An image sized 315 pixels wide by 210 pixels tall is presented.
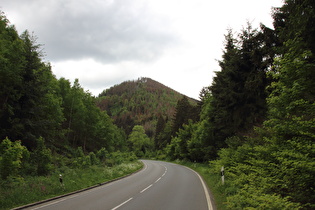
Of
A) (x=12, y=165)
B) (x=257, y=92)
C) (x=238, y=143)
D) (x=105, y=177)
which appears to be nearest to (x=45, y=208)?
(x=12, y=165)

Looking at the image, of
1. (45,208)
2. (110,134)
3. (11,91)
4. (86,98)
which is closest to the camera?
(45,208)

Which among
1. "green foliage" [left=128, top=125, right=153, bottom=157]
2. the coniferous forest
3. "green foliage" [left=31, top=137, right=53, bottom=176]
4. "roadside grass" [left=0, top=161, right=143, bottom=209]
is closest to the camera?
the coniferous forest

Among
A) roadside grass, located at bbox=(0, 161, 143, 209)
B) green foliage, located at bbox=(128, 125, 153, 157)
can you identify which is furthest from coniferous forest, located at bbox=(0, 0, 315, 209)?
green foliage, located at bbox=(128, 125, 153, 157)

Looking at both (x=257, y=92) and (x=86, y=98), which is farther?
(x=86, y=98)

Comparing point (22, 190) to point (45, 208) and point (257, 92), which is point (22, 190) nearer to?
point (45, 208)

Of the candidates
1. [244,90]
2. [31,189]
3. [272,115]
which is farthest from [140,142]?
[272,115]

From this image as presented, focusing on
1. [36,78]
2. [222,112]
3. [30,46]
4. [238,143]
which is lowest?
[238,143]

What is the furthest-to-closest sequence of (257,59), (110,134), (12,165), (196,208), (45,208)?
(110,134)
(257,59)
(12,165)
(45,208)
(196,208)

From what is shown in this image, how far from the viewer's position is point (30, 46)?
19.6 metres

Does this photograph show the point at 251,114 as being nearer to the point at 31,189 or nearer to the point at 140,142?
the point at 31,189

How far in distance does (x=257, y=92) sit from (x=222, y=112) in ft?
13.5

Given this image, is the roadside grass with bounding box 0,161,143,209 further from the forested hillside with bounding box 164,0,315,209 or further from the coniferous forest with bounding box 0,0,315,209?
the forested hillside with bounding box 164,0,315,209

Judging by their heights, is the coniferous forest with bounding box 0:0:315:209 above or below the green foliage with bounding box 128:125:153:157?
above

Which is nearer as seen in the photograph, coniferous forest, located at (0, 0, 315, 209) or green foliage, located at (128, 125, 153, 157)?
coniferous forest, located at (0, 0, 315, 209)
